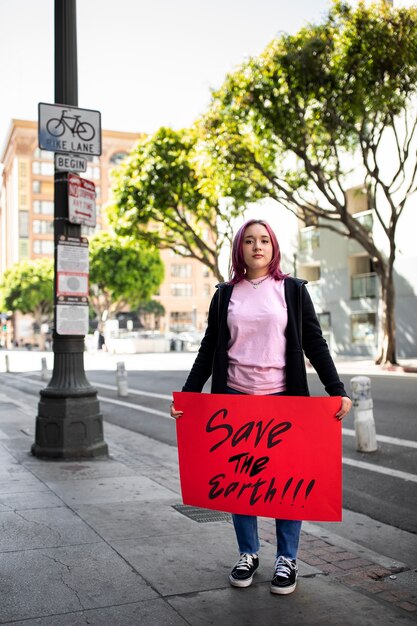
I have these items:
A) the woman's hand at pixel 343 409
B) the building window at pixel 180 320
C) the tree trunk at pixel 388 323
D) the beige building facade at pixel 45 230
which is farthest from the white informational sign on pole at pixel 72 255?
the building window at pixel 180 320

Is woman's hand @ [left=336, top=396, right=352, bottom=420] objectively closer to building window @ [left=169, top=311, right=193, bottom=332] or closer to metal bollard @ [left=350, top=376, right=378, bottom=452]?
metal bollard @ [left=350, top=376, right=378, bottom=452]

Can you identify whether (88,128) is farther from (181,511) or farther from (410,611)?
(410,611)

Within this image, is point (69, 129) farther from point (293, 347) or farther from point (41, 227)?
point (41, 227)

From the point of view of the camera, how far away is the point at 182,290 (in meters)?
103

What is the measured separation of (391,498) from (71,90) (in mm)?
5212

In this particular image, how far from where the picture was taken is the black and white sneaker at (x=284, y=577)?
3.55 meters

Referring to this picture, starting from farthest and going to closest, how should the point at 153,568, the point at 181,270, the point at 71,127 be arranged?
1. the point at 181,270
2. the point at 71,127
3. the point at 153,568

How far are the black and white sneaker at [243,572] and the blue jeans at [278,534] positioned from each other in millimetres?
59

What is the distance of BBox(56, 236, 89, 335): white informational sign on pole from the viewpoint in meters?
7.43

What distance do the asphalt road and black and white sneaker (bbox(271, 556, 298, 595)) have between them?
206 cm

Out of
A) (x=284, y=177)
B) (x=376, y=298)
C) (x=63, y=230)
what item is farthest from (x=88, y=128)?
(x=376, y=298)

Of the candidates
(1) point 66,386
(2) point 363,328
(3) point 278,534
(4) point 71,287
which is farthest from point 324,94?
(3) point 278,534

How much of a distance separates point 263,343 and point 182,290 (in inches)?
3904

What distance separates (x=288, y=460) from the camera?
360cm
